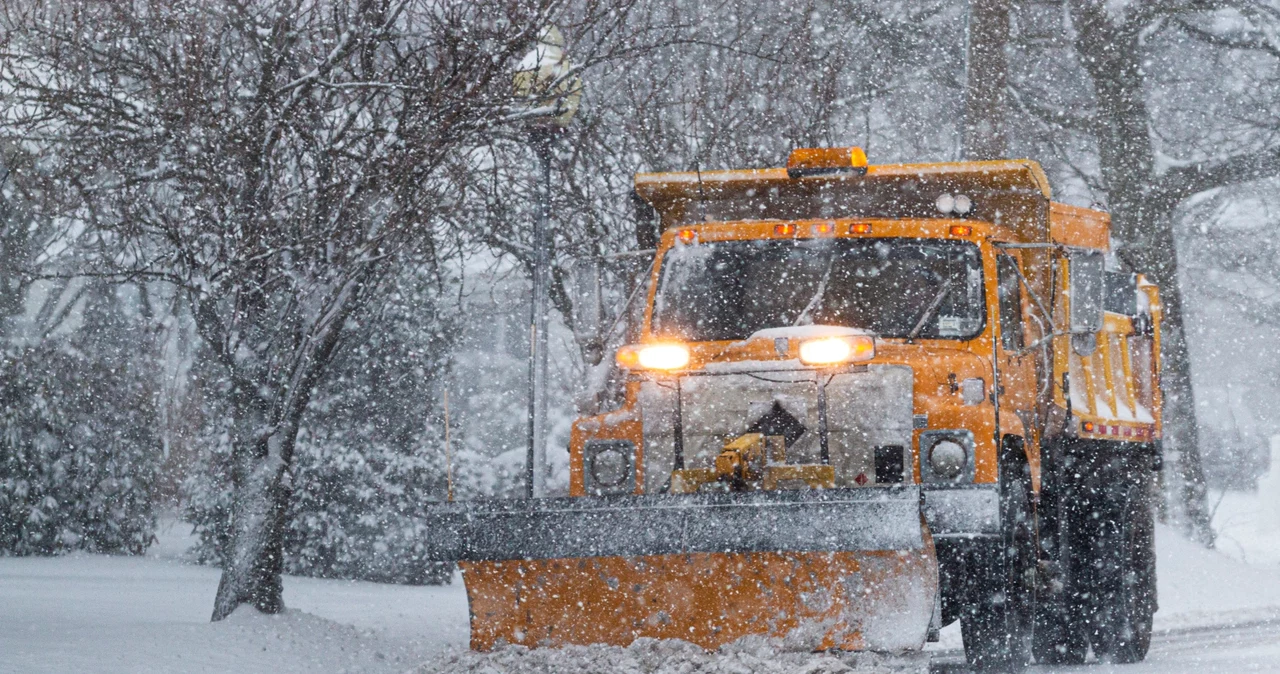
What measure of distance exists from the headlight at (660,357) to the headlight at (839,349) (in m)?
0.63

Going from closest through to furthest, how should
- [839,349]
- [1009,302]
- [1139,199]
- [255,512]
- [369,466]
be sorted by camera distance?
[839,349], [1009,302], [255,512], [369,466], [1139,199]

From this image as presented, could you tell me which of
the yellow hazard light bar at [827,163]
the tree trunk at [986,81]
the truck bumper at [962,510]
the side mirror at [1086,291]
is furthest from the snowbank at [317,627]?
the tree trunk at [986,81]

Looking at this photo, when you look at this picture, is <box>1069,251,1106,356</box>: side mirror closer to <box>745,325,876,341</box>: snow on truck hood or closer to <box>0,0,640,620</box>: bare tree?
<box>745,325,876,341</box>: snow on truck hood

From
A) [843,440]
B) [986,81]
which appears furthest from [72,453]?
[843,440]

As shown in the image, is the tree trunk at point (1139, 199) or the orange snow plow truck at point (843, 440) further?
the tree trunk at point (1139, 199)

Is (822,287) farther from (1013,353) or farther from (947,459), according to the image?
(947,459)

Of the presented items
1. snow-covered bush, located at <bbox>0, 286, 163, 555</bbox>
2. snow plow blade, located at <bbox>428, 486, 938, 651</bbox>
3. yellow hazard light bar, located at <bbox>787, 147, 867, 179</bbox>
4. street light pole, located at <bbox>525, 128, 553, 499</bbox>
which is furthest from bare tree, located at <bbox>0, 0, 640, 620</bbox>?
snow-covered bush, located at <bbox>0, 286, 163, 555</bbox>

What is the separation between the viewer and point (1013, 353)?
7.86 metres

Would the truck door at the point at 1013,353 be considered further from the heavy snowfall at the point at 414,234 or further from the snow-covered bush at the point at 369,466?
the snow-covered bush at the point at 369,466

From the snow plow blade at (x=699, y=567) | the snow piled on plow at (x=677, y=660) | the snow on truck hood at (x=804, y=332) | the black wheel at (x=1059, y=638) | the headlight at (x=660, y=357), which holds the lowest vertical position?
the black wheel at (x=1059, y=638)

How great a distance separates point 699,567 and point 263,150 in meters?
3.39

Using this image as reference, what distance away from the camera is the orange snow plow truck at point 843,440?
20.1 ft

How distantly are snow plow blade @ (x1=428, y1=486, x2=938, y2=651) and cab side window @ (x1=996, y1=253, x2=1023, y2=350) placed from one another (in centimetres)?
219

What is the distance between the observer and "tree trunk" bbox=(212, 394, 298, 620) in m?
8.58
